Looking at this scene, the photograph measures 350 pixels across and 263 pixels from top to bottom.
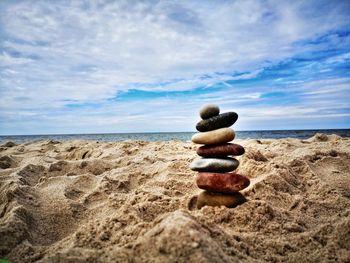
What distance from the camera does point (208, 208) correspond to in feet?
8.75

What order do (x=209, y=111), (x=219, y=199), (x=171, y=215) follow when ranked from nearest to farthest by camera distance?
(x=171, y=215), (x=219, y=199), (x=209, y=111)

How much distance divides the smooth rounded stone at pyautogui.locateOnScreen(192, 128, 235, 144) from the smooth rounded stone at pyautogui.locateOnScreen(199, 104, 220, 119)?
0.19 meters

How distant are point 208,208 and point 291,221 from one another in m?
0.76

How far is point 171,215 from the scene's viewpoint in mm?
1928

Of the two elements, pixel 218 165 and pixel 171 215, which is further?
pixel 218 165

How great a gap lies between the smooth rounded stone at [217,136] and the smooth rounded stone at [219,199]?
560 millimetres

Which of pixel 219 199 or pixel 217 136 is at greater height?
pixel 217 136

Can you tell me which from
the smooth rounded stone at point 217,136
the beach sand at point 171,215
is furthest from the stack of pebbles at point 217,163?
the beach sand at point 171,215

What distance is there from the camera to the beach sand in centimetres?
177

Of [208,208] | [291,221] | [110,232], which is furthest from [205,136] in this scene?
[110,232]

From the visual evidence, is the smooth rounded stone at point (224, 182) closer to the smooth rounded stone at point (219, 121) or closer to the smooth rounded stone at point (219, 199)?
the smooth rounded stone at point (219, 199)

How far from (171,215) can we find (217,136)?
1.26 meters

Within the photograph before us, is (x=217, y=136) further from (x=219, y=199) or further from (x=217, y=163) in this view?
(x=219, y=199)

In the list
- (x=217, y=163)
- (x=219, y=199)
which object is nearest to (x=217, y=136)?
(x=217, y=163)
